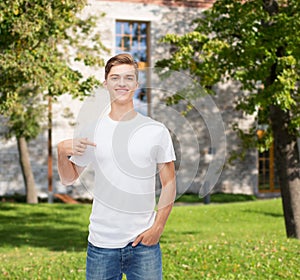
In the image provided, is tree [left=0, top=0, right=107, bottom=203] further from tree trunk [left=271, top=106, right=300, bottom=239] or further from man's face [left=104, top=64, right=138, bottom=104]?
man's face [left=104, top=64, right=138, bottom=104]

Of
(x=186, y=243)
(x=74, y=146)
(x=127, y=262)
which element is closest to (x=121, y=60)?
(x=74, y=146)

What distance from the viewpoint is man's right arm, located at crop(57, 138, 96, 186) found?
10.7 feet

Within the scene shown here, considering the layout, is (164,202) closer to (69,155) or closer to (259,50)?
(69,155)

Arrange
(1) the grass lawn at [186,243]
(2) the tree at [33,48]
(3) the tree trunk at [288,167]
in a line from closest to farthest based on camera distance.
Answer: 1. (1) the grass lawn at [186,243]
2. (2) the tree at [33,48]
3. (3) the tree trunk at [288,167]

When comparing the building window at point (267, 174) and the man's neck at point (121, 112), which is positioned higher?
the man's neck at point (121, 112)

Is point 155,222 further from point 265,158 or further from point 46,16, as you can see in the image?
point 265,158

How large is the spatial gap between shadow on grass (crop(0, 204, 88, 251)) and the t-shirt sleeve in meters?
9.16

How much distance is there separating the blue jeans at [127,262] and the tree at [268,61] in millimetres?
6741

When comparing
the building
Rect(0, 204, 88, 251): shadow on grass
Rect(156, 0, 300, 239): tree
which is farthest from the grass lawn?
the building

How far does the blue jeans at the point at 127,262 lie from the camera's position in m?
3.39

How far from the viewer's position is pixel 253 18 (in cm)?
1070

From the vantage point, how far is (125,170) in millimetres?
3248

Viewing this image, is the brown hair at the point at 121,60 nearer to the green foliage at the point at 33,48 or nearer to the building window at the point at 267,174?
the green foliage at the point at 33,48

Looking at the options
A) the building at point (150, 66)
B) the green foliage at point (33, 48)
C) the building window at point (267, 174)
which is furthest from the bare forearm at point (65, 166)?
the building window at point (267, 174)
